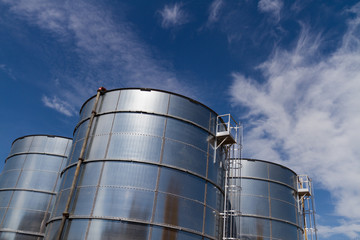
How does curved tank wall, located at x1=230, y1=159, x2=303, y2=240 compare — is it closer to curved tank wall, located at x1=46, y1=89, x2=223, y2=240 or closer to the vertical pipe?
curved tank wall, located at x1=46, y1=89, x2=223, y2=240

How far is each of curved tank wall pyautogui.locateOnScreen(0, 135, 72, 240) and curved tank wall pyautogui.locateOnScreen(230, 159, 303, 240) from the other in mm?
14151

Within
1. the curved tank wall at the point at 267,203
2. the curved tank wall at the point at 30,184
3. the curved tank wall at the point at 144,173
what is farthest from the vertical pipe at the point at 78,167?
the curved tank wall at the point at 267,203

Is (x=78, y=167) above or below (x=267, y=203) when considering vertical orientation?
below

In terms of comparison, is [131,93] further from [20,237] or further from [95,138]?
[20,237]

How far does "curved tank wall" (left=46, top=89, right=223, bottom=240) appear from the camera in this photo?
12.9m

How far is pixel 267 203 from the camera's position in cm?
2286

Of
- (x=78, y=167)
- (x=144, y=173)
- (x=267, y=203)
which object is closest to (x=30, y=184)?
(x=78, y=167)

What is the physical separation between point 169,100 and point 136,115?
1.97m

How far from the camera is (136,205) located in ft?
43.0

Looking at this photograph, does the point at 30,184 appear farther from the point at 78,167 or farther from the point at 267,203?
the point at 267,203

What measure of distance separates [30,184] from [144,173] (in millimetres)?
14049

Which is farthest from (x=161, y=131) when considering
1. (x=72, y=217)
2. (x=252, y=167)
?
(x=252, y=167)

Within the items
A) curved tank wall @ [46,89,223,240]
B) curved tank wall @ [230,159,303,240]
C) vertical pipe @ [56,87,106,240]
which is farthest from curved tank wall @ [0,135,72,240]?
curved tank wall @ [230,159,303,240]

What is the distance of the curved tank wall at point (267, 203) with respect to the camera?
22.1m
